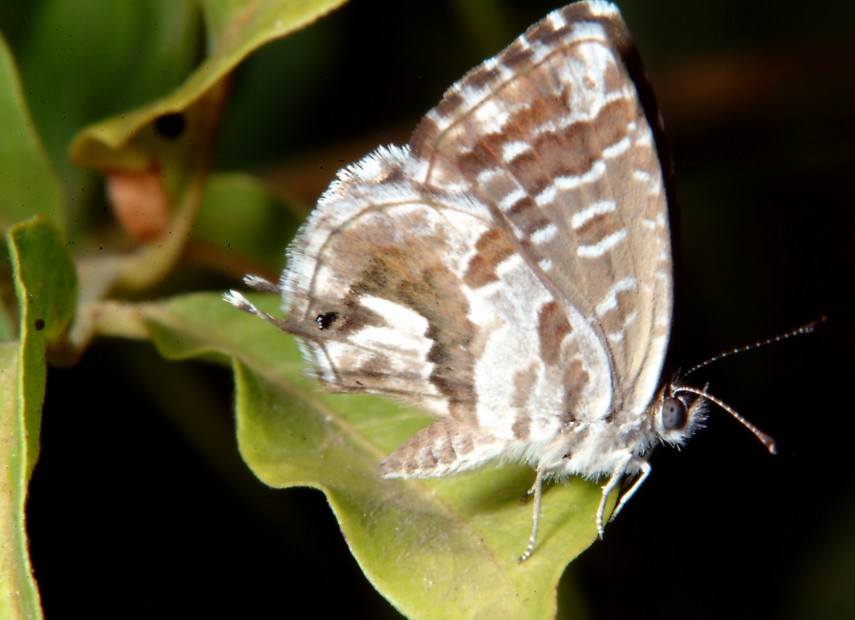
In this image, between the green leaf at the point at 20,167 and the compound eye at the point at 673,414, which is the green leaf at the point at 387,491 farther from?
the green leaf at the point at 20,167

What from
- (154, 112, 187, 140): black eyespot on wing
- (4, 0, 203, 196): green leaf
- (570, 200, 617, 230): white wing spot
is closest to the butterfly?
(570, 200, 617, 230): white wing spot

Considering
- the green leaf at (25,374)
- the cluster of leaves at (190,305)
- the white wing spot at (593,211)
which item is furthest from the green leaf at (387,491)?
the white wing spot at (593,211)

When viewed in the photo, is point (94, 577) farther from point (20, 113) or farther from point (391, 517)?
point (20, 113)

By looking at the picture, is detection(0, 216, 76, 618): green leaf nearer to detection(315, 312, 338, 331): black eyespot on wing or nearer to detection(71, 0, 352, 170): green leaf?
detection(71, 0, 352, 170): green leaf

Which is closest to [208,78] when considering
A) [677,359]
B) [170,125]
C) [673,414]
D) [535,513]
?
[170,125]

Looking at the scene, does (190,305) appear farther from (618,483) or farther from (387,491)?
(618,483)
